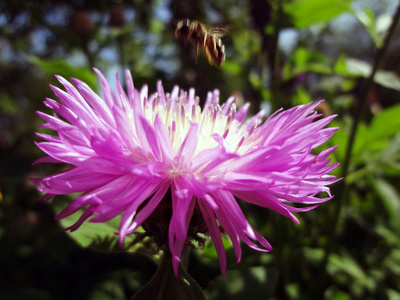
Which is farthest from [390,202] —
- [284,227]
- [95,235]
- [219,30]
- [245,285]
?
[95,235]

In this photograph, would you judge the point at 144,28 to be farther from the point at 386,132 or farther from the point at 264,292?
the point at 264,292

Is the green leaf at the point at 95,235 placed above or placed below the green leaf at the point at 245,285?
above

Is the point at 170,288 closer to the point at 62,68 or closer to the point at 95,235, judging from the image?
the point at 95,235

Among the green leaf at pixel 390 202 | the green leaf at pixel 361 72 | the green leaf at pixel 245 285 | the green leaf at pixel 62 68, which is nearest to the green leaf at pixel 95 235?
the green leaf at pixel 245 285

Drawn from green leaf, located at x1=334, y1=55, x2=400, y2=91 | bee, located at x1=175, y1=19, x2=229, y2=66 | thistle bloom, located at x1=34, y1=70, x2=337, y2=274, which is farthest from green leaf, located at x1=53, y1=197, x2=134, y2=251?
green leaf, located at x1=334, y1=55, x2=400, y2=91

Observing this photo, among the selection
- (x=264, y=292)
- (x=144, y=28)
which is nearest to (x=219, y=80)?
(x=144, y=28)

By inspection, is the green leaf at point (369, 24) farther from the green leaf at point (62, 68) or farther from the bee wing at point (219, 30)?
the green leaf at point (62, 68)

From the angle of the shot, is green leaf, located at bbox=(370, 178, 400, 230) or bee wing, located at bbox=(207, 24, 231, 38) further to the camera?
green leaf, located at bbox=(370, 178, 400, 230)

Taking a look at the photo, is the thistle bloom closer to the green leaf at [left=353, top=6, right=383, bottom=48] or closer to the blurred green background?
the blurred green background
